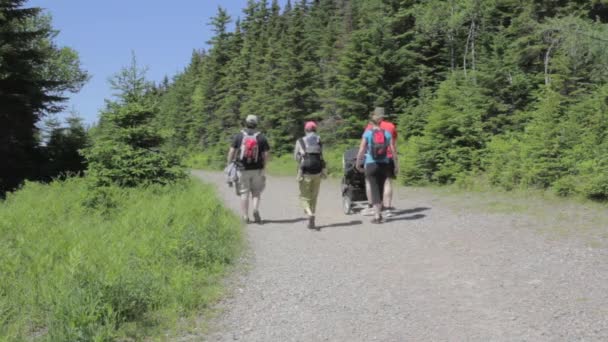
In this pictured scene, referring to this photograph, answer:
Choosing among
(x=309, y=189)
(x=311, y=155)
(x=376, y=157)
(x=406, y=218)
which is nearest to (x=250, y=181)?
(x=309, y=189)

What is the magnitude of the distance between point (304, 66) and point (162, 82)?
4571 inches

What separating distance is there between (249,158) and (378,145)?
2.48 meters

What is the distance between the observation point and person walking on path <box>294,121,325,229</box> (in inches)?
350

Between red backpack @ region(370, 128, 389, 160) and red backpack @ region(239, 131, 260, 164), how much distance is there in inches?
87.2

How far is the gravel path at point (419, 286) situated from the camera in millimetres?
4098

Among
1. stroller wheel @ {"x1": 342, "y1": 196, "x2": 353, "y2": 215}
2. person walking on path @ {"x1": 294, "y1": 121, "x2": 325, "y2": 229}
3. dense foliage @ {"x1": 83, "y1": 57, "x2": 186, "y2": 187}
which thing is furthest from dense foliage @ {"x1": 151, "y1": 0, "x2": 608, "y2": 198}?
person walking on path @ {"x1": 294, "y1": 121, "x2": 325, "y2": 229}

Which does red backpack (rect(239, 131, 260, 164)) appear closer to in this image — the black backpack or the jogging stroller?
the black backpack

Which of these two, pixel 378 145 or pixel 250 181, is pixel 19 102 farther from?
pixel 378 145

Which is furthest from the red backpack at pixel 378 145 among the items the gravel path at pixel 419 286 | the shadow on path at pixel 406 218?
the gravel path at pixel 419 286

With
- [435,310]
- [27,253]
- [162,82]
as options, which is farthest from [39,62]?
[162,82]

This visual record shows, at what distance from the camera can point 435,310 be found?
4.54 meters

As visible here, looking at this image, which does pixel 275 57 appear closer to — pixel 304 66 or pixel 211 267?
pixel 304 66

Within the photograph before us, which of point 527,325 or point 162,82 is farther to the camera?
point 162,82

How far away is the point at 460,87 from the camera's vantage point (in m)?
21.1
